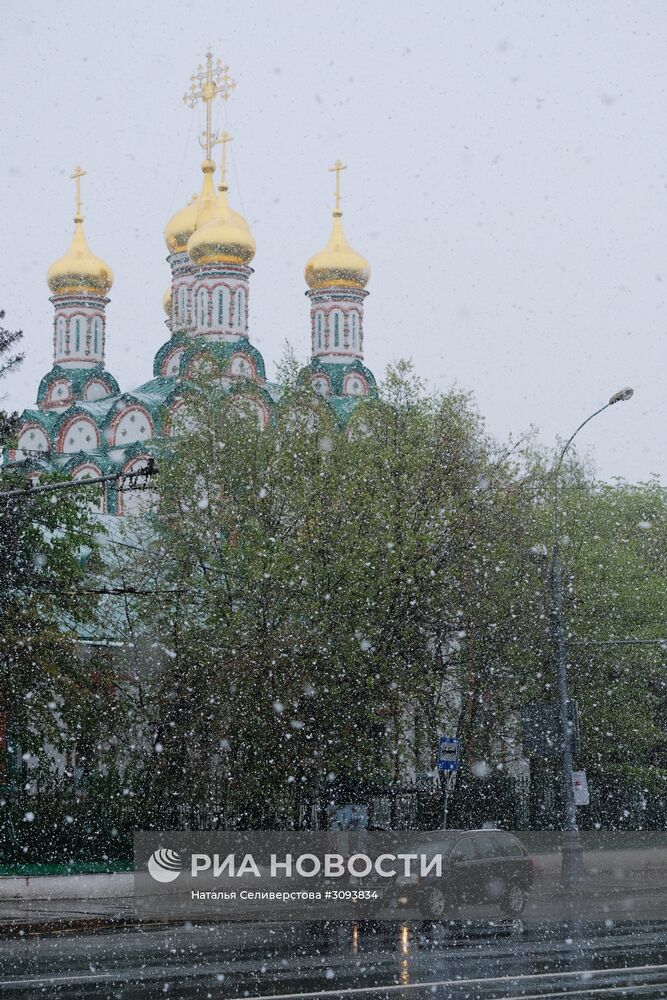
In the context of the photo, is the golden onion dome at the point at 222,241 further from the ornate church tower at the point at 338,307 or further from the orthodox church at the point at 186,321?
A: the ornate church tower at the point at 338,307

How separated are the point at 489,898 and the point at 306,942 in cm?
502

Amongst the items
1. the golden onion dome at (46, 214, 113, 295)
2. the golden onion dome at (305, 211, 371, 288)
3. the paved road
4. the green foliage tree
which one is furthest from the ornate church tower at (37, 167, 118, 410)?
the paved road

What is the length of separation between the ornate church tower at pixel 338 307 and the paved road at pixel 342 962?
52719mm

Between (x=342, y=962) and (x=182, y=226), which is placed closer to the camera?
(x=342, y=962)

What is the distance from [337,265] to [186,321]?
335 inches

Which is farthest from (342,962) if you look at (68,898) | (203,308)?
(203,308)

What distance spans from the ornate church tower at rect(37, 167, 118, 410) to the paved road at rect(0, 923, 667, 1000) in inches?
2113

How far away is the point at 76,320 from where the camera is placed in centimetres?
7125

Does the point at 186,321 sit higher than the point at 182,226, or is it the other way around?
the point at 182,226

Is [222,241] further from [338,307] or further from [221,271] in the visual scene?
[338,307]

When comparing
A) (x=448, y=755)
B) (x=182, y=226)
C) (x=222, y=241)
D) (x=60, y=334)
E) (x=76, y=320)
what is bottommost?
(x=448, y=755)

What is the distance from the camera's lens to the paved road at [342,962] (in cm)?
1269

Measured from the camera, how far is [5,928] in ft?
62.7

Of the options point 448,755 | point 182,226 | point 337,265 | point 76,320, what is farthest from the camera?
point 76,320
